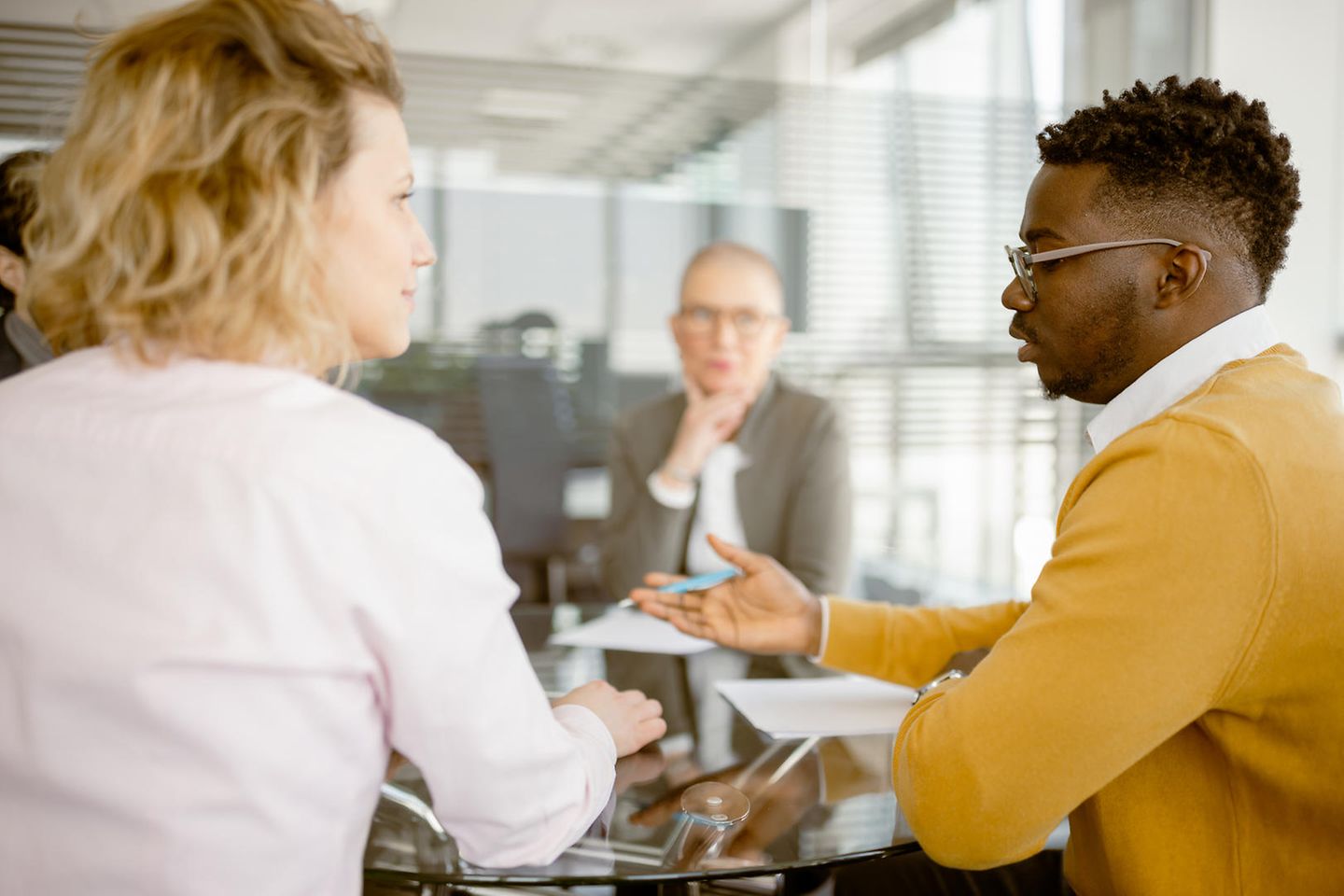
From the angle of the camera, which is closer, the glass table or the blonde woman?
the blonde woman

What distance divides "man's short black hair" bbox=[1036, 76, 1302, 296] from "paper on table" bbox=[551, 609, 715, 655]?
3.32 ft

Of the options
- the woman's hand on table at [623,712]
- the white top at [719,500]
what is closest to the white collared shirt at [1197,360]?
the woman's hand on table at [623,712]

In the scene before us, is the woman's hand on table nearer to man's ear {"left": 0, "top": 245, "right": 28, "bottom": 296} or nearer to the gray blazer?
the gray blazer

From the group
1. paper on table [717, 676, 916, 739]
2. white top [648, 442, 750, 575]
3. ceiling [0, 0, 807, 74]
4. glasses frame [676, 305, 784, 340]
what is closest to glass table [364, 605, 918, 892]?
paper on table [717, 676, 916, 739]

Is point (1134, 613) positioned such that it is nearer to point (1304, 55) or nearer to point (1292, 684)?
point (1292, 684)

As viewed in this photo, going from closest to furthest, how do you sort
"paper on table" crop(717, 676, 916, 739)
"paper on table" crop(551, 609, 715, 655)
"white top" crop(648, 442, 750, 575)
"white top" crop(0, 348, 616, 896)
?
"white top" crop(0, 348, 616, 896) → "paper on table" crop(717, 676, 916, 739) → "paper on table" crop(551, 609, 715, 655) → "white top" crop(648, 442, 750, 575)

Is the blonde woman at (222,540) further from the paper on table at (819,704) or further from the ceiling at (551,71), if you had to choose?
the ceiling at (551,71)

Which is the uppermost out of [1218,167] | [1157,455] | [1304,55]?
[1304,55]

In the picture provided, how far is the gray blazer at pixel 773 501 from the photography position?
8.13 ft

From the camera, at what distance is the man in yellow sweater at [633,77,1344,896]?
0.92m

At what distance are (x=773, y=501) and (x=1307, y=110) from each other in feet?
7.26

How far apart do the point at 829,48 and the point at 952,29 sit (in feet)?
1.73

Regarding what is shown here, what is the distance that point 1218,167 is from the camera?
109 cm

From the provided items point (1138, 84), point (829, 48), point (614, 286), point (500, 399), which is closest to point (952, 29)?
point (829, 48)
